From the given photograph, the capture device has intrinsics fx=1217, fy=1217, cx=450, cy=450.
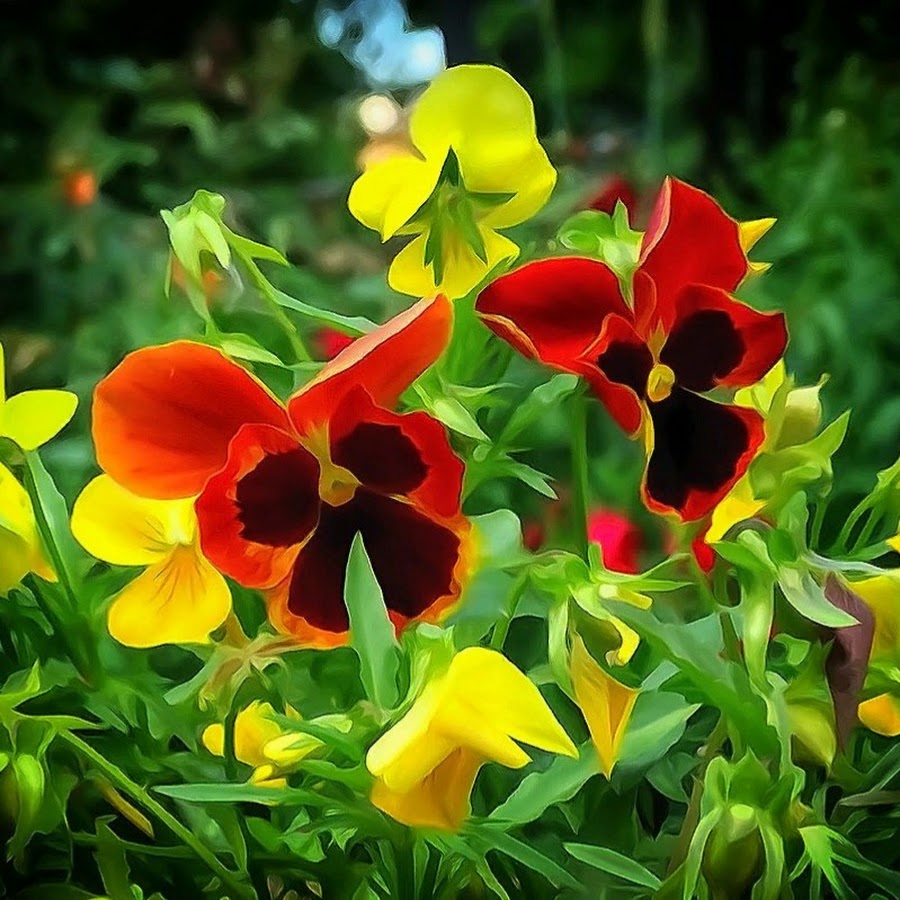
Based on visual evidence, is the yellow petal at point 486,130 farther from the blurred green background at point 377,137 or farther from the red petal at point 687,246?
the blurred green background at point 377,137

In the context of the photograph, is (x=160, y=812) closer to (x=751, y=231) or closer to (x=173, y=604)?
(x=173, y=604)

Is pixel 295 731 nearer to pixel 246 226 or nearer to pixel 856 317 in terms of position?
pixel 856 317

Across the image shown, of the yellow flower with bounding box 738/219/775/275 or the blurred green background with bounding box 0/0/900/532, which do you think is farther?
the blurred green background with bounding box 0/0/900/532

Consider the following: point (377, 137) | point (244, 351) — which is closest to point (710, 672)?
point (244, 351)

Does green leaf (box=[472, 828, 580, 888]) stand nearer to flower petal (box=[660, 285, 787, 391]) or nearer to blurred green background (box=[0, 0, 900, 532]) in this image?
flower petal (box=[660, 285, 787, 391])

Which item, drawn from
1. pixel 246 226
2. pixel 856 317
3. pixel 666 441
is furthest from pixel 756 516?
pixel 246 226

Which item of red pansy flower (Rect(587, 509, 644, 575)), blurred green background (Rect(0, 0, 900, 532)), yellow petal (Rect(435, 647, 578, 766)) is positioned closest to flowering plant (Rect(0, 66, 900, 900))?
yellow petal (Rect(435, 647, 578, 766))
